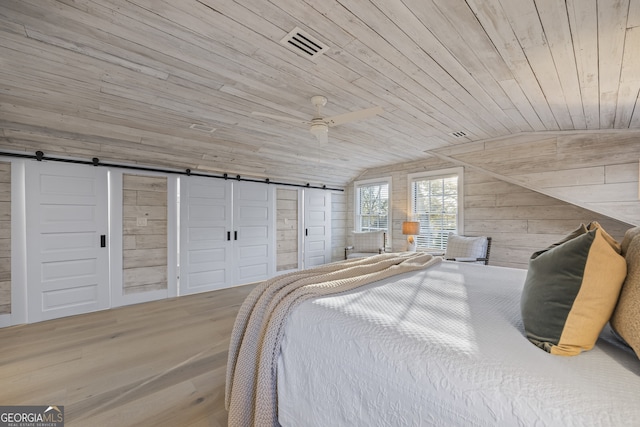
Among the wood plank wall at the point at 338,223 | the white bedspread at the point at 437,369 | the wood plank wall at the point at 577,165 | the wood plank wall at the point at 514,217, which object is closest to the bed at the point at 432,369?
the white bedspread at the point at 437,369

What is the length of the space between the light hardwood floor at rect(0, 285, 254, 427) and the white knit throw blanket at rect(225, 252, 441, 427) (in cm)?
47

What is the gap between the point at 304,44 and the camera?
1.74 metres

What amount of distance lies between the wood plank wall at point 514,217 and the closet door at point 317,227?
2.31m

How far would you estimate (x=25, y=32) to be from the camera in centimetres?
159

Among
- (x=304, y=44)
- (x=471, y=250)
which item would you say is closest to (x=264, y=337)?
(x=304, y=44)

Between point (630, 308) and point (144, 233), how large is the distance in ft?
15.7

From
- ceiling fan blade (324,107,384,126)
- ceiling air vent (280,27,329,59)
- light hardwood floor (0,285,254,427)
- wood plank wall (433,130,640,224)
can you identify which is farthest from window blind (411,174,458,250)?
ceiling air vent (280,27,329,59)

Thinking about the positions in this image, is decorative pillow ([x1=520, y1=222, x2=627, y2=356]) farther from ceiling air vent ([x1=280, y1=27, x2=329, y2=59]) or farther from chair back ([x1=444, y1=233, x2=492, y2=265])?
chair back ([x1=444, y1=233, x2=492, y2=265])

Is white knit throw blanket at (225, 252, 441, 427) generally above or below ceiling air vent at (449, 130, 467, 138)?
below

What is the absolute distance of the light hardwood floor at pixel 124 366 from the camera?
6.01ft

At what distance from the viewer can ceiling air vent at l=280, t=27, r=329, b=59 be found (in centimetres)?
165

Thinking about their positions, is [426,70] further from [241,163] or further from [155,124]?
[241,163]

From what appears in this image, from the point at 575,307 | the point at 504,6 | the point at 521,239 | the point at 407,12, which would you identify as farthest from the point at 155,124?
the point at 521,239

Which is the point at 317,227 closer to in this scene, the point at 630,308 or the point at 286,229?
the point at 286,229
